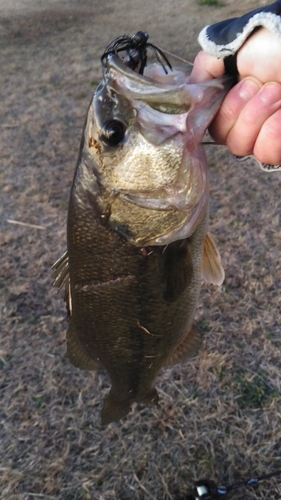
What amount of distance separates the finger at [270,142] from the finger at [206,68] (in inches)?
7.5

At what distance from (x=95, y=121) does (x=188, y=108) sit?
27cm

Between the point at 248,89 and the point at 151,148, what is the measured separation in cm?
30

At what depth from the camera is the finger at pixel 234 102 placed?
125 cm

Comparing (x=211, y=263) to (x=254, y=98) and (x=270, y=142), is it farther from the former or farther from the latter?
(x=254, y=98)

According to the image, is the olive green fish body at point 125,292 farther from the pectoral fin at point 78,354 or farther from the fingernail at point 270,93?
the fingernail at point 270,93

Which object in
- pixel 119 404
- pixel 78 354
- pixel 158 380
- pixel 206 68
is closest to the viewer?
pixel 206 68

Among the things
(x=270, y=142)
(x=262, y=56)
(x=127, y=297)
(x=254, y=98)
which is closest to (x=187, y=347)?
(x=127, y=297)

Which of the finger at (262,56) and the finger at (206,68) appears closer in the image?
the finger at (262,56)

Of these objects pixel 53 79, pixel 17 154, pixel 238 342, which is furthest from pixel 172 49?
pixel 238 342

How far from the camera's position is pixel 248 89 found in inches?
49.4

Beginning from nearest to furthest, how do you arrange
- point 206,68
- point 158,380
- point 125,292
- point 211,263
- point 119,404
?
point 206,68, point 125,292, point 211,263, point 119,404, point 158,380

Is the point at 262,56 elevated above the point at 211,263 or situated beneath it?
elevated above

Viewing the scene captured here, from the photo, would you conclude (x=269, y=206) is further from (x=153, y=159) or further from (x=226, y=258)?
(x=153, y=159)

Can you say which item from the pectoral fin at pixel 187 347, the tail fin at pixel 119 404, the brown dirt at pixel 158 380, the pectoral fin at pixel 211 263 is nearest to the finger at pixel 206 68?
the pectoral fin at pixel 211 263
